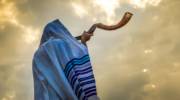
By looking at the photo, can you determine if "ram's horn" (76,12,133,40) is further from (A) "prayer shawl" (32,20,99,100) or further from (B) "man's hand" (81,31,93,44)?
(A) "prayer shawl" (32,20,99,100)

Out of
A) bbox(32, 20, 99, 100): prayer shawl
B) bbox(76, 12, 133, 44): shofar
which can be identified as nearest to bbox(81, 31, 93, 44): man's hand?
bbox(76, 12, 133, 44): shofar

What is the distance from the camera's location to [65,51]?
6035 millimetres

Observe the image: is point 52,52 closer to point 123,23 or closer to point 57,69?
point 57,69

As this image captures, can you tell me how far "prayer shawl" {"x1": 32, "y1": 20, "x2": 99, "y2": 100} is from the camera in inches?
226

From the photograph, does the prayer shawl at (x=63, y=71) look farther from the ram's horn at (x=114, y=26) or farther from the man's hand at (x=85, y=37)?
the ram's horn at (x=114, y=26)

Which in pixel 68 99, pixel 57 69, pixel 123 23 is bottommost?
pixel 68 99

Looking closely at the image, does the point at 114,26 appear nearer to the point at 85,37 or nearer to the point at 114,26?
the point at 114,26

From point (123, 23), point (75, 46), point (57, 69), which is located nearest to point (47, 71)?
point (57, 69)

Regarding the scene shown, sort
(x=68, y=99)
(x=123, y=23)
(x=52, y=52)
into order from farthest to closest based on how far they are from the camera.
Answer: (x=123, y=23), (x=52, y=52), (x=68, y=99)

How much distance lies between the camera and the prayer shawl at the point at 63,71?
574cm

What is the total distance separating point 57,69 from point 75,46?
469mm

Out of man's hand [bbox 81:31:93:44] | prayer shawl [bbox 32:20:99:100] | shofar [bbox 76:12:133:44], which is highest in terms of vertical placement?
shofar [bbox 76:12:133:44]

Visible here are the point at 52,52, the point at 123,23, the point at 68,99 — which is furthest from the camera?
the point at 123,23

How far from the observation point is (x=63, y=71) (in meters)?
5.93
